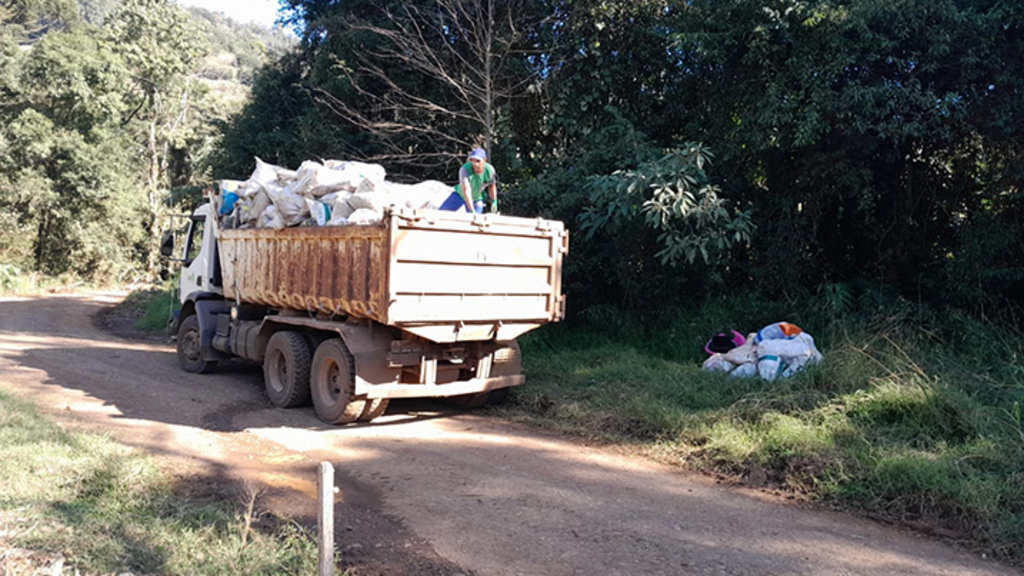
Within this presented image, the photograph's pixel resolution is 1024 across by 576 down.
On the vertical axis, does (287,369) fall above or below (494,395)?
above

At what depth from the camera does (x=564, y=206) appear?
34.9 feet

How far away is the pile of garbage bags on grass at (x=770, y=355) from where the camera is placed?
8.02 metres

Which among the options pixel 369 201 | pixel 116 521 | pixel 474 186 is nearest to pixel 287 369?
pixel 369 201

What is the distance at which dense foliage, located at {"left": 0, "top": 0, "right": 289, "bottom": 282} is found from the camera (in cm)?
2681

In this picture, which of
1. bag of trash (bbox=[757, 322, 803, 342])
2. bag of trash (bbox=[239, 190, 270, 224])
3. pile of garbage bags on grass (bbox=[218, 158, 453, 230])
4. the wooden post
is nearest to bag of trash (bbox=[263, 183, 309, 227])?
pile of garbage bags on grass (bbox=[218, 158, 453, 230])

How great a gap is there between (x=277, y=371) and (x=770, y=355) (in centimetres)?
580

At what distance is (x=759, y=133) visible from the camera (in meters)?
9.69

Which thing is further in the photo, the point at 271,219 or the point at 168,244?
the point at 168,244

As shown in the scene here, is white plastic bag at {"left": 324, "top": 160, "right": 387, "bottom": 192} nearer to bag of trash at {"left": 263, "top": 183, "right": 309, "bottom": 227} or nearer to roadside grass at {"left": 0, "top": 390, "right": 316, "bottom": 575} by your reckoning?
bag of trash at {"left": 263, "top": 183, "right": 309, "bottom": 227}

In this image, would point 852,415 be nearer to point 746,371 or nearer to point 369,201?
point 746,371

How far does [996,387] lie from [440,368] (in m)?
5.52

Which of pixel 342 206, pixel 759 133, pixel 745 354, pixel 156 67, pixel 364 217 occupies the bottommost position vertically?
pixel 745 354

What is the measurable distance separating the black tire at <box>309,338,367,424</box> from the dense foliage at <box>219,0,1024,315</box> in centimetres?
398

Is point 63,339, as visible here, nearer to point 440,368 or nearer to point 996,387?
point 440,368
